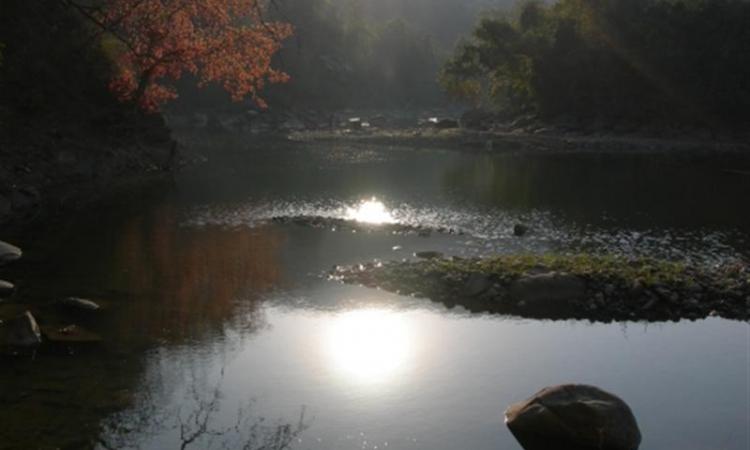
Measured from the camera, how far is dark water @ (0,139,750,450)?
15672mm

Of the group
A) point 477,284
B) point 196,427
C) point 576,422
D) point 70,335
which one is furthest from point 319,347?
point 576,422

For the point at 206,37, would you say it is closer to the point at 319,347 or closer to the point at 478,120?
the point at 319,347

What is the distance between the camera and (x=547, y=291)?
2356 centimetres

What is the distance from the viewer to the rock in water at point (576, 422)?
577 inches

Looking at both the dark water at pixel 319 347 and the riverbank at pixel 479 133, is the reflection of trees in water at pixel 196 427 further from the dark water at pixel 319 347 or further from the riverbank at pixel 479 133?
the riverbank at pixel 479 133

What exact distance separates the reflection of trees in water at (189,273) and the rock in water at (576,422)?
374 inches

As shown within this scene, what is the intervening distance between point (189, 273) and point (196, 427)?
1254cm

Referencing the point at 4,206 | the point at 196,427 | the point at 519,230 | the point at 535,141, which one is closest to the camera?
the point at 196,427

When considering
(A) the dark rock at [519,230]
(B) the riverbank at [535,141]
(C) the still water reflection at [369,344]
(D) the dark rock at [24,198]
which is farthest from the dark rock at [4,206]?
(B) the riverbank at [535,141]

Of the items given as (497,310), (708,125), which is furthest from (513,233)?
(708,125)

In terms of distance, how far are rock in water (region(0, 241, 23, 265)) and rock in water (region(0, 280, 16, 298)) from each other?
384 cm

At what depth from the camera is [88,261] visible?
2905 cm

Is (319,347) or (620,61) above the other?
(620,61)

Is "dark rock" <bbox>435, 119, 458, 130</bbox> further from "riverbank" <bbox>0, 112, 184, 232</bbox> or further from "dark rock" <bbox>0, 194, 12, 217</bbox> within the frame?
"dark rock" <bbox>0, 194, 12, 217</bbox>
